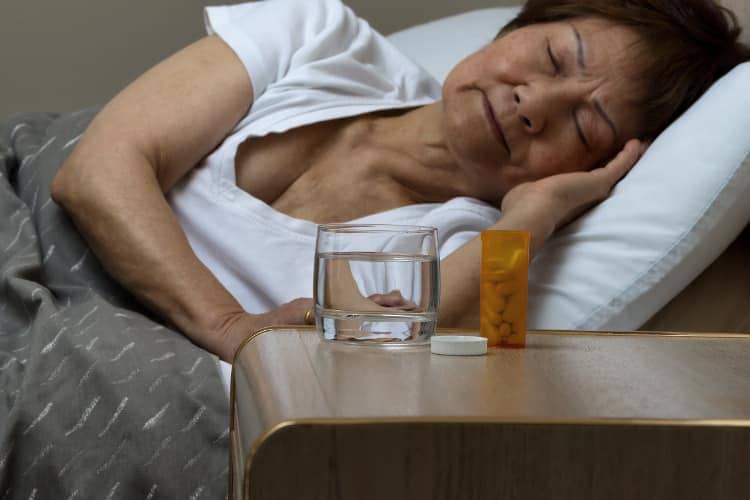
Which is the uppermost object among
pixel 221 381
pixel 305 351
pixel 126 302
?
pixel 305 351

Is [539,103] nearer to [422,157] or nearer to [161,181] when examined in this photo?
[422,157]

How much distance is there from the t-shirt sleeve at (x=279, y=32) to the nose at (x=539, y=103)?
33 cm

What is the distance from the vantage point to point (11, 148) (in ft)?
4.79

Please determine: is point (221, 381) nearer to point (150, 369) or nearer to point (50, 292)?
point (150, 369)

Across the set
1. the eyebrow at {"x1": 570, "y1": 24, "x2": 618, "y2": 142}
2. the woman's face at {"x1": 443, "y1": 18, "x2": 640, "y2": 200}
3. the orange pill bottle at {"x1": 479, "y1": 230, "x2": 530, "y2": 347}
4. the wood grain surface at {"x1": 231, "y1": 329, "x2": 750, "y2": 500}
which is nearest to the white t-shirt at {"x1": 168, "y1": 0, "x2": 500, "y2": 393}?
the woman's face at {"x1": 443, "y1": 18, "x2": 640, "y2": 200}

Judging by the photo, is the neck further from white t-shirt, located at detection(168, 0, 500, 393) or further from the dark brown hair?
the dark brown hair

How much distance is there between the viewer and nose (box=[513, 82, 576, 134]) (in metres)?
1.34

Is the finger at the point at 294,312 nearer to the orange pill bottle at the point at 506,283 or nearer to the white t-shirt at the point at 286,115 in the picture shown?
the white t-shirt at the point at 286,115

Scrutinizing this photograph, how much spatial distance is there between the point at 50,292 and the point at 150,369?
12.8 inches

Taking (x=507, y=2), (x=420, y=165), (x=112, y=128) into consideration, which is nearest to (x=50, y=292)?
(x=112, y=128)

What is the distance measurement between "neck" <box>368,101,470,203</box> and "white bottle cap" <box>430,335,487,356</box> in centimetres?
81

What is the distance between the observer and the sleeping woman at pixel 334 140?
1.26 meters

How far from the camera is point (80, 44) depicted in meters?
2.07

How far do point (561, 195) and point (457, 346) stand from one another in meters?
0.59
